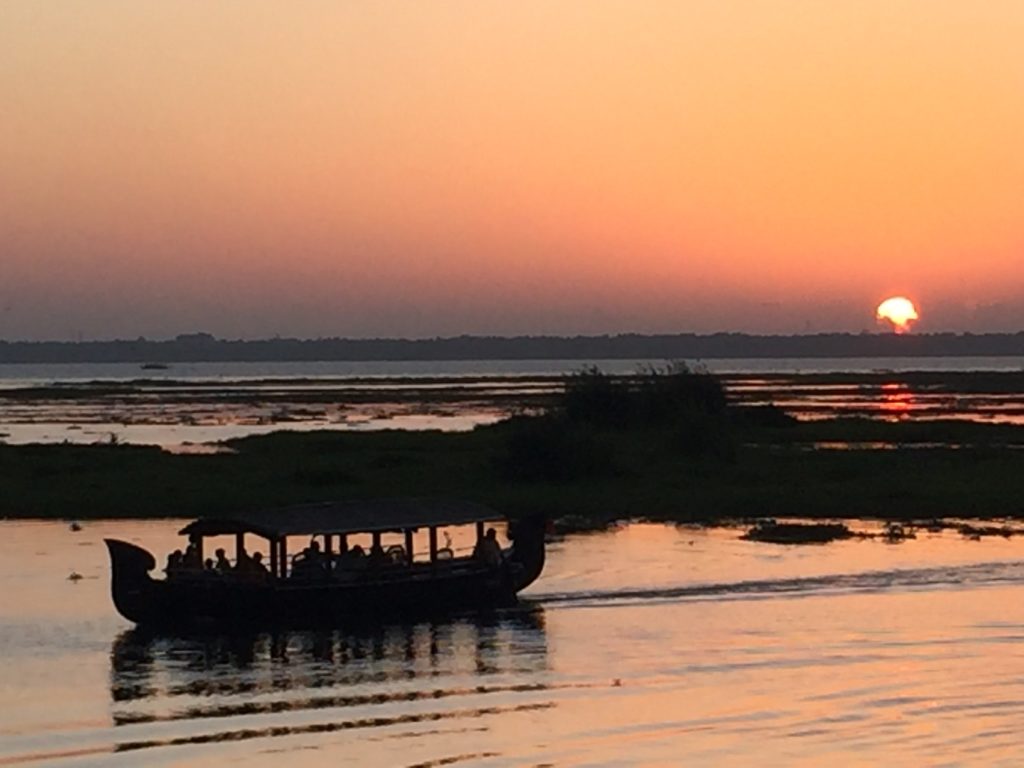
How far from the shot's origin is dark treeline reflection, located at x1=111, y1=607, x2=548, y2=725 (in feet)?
92.2

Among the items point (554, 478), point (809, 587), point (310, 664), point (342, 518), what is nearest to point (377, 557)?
point (342, 518)

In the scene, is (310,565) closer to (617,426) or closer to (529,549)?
(529,549)

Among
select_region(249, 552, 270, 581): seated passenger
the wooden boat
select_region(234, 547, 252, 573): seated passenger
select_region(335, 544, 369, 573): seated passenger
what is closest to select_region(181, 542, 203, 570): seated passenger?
the wooden boat

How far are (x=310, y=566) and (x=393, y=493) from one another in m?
21.3

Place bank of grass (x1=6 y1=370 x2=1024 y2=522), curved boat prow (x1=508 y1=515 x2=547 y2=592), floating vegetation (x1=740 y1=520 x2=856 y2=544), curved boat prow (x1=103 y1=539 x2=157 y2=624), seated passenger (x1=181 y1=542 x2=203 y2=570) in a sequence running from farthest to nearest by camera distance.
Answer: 1. bank of grass (x1=6 y1=370 x2=1024 y2=522)
2. floating vegetation (x1=740 y1=520 x2=856 y2=544)
3. curved boat prow (x1=508 y1=515 x2=547 y2=592)
4. seated passenger (x1=181 y1=542 x2=203 y2=570)
5. curved boat prow (x1=103 y1=539 x2=157 y2=624)

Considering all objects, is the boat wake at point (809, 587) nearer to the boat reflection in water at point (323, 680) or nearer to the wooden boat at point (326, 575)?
the wooden boat at point (326, 575)

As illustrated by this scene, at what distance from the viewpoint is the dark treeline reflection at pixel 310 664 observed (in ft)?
92.2

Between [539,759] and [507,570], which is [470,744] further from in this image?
[507,570]

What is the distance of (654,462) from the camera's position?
66.9 meters

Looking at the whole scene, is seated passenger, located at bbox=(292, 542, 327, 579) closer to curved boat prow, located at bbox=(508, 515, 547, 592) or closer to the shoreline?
curved boat prow, located at bbox=(508, 515, 547, 592)

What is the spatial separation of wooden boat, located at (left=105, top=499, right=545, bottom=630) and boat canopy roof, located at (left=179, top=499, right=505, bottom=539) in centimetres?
2

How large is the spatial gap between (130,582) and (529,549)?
819 cm

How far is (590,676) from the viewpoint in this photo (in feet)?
96.7

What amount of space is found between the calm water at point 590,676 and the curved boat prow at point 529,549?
72cm
